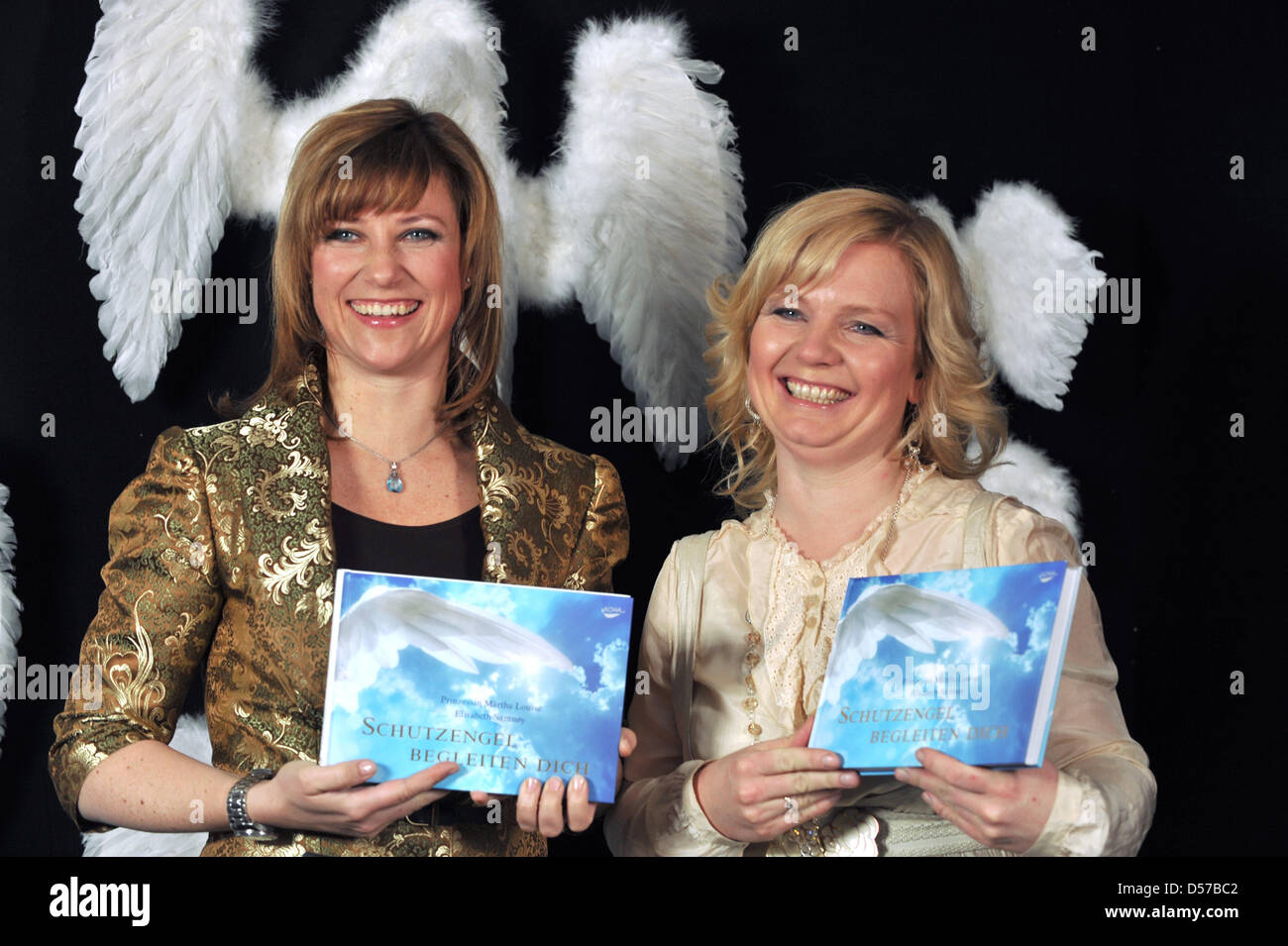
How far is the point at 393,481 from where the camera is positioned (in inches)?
93.5

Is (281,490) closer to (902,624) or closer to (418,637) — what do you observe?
(418,637)

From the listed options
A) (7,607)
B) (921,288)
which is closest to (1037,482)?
(921,288)

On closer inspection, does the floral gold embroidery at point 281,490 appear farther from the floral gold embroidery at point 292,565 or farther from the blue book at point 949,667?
the blue book at point 949,667

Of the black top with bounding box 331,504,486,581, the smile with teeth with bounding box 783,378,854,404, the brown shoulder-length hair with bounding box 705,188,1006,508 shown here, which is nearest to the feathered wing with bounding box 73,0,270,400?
the black top with bounding box 331,504,486,581

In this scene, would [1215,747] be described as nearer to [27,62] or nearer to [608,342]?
[608,342]

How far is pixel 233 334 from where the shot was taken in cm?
281

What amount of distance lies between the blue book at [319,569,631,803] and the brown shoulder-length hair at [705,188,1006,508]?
24.3 inches

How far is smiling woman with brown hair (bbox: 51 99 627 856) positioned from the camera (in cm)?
211

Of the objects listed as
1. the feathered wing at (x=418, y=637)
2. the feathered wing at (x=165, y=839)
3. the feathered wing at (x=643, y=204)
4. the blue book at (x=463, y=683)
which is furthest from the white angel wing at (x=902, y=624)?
the feathered wing at (x=165, y=839)

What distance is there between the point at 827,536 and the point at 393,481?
69 centimetres

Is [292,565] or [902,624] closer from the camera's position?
[902,624]

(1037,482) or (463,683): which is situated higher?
(1037,482)

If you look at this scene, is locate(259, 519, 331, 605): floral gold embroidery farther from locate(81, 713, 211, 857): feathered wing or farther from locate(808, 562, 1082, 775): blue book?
locate(808, 562, 1082, 775): blue book

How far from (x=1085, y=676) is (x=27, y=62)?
83.3 inches
